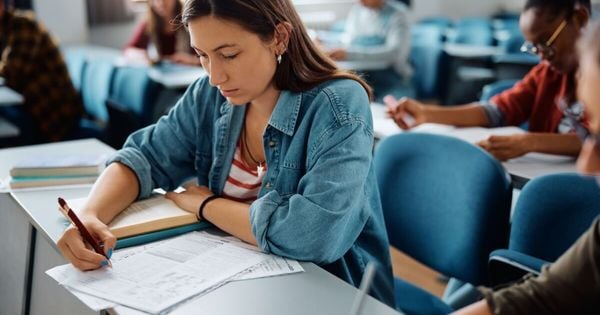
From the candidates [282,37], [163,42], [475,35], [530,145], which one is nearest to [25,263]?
[282,37]

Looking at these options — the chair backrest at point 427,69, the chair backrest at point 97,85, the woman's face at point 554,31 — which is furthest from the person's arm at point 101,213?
the chair backrest at point 427,69

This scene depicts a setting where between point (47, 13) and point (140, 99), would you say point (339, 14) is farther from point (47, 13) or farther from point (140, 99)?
point (140, 99)

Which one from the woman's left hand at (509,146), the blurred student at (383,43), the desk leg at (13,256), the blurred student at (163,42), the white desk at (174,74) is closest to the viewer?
the desk leg at (13,256)

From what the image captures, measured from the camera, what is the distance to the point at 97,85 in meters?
3.92

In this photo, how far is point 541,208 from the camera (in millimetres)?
1512

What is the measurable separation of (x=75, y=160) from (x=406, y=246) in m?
0.97

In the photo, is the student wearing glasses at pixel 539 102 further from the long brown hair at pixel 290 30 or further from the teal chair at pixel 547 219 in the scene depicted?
the long brown hair at pixel 290 30

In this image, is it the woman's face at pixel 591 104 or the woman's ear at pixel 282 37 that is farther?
the woman's ear at pixel 282 37

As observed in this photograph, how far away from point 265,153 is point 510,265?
0.60 meters

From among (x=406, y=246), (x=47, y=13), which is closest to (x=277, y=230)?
(x=406, y=246)

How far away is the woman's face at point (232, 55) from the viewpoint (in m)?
1.24

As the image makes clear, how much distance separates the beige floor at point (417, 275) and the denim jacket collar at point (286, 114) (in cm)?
146

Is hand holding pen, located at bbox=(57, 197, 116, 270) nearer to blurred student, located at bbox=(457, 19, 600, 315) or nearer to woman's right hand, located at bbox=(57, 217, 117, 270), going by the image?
woman's right hand, located at bbox=(57, 217, 117, 270)

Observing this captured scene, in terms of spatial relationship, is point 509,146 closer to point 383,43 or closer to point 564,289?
point 564,289
